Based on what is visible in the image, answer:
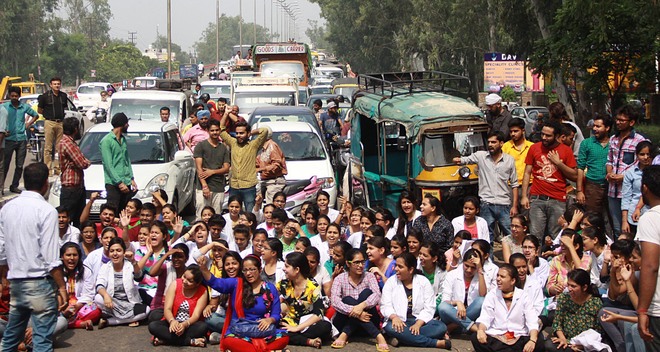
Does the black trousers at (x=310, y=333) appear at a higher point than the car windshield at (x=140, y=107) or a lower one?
lower

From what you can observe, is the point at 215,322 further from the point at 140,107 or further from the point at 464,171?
the point at 140,107

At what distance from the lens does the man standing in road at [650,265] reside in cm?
631

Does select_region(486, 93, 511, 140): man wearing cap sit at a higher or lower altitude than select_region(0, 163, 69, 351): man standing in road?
higher

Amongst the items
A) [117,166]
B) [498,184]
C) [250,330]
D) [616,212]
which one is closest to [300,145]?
[117,166]

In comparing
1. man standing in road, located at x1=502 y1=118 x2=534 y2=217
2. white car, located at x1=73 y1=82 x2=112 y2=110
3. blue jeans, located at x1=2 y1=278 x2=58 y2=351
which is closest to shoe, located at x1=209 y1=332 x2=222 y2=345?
blue jeans, located at x1=2 y1=278 x2=58 y2=351

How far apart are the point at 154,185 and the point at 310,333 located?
5.28 meters

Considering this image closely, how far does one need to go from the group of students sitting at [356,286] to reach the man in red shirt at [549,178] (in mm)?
389

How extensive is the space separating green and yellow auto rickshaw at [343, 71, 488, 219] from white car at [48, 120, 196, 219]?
2663 millimetres

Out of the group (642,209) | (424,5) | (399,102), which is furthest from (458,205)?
(424,5)

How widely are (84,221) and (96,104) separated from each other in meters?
28.6

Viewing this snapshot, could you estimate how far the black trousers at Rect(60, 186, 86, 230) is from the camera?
12.0 metres

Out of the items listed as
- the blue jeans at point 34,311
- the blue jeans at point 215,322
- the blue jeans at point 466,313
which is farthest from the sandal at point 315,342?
the blue jeans at point 34,311

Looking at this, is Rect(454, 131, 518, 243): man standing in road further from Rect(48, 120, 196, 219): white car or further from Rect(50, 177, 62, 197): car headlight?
Rect(50, 177, 62, 197): car headlight

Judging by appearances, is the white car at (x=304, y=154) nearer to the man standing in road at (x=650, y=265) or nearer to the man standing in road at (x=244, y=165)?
the man standing in road at (x=244, y=165)
